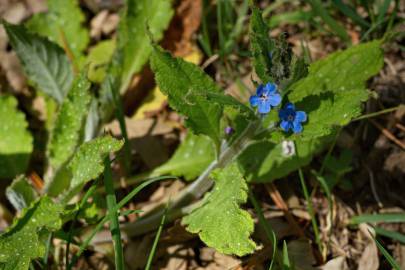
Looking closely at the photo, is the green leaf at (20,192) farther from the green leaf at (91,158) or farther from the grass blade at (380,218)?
the grass blade at (380,218)

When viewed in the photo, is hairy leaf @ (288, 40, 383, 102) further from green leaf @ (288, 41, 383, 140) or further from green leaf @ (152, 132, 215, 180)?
green leaf @ (152, 132, 215, 180)

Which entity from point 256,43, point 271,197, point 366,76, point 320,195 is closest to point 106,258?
point 271,197

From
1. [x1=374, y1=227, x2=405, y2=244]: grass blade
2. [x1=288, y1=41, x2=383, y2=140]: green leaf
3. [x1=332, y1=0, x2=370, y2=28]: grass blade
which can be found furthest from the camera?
[x1=332, y1=0, x2=370, y2=28]: grass blade

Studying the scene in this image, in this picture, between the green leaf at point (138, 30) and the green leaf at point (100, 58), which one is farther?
the green leaf at point (100, 58)

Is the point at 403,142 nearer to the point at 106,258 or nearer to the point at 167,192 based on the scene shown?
the point at 167,192

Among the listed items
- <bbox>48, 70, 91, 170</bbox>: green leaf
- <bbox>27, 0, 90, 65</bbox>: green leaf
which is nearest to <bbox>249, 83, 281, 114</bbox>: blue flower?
<bbox>48, 70, 91, 170</bbox>: green leaf

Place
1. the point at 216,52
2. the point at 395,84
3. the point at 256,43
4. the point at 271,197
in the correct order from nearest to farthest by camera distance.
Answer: the point at 256,43 < the point at 271,197 < the point at 395,84 < the point at 216,52

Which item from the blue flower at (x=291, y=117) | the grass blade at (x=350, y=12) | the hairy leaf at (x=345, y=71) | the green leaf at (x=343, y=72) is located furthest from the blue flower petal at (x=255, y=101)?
the grass blade at (x=350, y=12)

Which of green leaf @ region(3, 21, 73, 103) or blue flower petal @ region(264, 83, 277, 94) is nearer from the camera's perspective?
blue flower petal @ region(264, 83, 277, 94)
